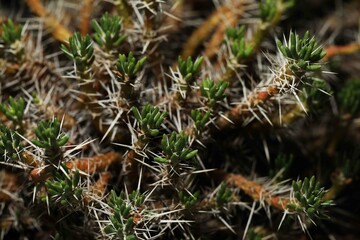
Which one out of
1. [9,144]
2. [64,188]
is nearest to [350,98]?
[64,188]

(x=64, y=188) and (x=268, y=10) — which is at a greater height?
(x=268, y=10)

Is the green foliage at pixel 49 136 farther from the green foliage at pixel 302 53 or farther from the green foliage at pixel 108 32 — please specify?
the green foliage at pixel 302 53

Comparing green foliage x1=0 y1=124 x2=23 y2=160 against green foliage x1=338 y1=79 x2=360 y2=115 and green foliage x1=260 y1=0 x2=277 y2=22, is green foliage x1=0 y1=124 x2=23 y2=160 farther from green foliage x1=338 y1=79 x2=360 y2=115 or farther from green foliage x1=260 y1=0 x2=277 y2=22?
green foliage x1=338 y1=79 x2=360 y2=115

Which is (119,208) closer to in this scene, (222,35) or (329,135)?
(222,35)

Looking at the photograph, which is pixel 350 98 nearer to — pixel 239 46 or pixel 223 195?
pixel 239 46

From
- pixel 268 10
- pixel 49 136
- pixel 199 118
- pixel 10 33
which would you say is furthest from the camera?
pixel 268 10

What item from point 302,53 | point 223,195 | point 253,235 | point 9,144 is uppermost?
point 302,53

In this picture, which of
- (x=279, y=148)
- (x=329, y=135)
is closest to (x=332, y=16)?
(x=329, y=135)
